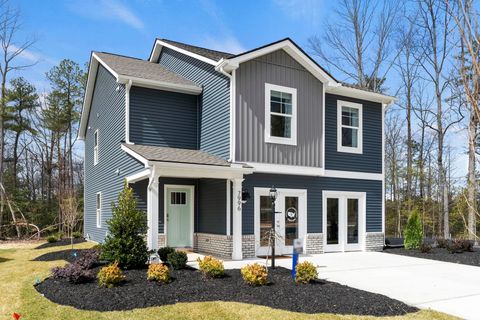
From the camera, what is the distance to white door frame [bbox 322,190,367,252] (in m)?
14.4

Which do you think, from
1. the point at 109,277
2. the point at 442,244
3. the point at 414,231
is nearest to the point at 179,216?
the point at 109,277

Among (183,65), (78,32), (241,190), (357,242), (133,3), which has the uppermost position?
(78,32)

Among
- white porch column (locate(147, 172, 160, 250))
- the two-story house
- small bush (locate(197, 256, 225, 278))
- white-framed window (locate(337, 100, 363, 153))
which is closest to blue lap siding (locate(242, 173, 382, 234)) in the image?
the two-story house

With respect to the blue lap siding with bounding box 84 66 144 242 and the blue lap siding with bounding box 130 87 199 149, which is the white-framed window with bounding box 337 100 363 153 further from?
the blue lap siding with bounding box 84 66 144 242

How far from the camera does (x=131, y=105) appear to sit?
1327 cm

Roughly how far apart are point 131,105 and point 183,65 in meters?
3.04

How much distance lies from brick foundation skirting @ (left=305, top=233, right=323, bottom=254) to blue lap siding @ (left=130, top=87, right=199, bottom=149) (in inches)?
193

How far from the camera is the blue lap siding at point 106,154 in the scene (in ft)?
46.2

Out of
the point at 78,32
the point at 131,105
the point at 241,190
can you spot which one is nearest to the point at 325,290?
the point at 241,190

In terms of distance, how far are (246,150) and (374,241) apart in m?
6.57

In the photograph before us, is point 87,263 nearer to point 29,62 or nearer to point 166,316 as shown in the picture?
point 166,316

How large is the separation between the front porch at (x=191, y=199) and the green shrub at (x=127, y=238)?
1.64ft

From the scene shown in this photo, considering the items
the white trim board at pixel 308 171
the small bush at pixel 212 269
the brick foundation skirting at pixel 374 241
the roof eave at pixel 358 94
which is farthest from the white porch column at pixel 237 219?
the brick foundation skirting at pixel 374 241

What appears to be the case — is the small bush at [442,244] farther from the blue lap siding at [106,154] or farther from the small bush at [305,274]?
the blue lap siding at [106,154]
